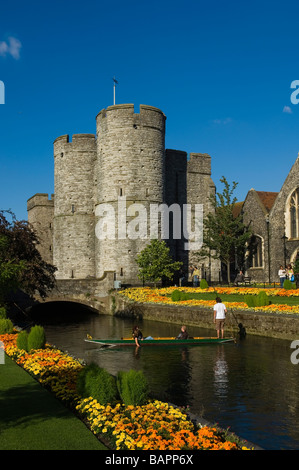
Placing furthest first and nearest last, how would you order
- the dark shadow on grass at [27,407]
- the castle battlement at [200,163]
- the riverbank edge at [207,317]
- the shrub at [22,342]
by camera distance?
1. the castle battlement at [200,163]
2. the riverbank edge at [207,317]
3. the shrub at [22,342]
4. the dark shadow on grass at [27,407]

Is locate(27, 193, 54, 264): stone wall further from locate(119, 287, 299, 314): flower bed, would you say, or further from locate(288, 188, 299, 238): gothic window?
locate(288, 188, 299, 238): gothic window

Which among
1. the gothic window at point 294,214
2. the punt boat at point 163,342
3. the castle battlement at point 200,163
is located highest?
the castle battlement at point 200,163

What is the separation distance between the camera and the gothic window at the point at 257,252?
4525 cm

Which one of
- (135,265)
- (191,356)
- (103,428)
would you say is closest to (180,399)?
(103,428)

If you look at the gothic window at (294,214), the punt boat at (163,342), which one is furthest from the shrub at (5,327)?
the gothic window at (294,214)

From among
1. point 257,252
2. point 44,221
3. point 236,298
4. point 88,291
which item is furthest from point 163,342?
point 44,221

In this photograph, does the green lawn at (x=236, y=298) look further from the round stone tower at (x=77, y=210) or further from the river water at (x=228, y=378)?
the round stone tower at (x=77, y=210)

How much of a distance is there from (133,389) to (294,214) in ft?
115

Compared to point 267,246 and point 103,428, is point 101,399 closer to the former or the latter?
point 103,428

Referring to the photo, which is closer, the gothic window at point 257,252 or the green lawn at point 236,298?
→ the green lawn at point 236,298

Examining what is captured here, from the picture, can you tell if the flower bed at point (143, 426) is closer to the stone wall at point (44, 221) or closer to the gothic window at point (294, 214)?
the gothic window at point (294, 214)

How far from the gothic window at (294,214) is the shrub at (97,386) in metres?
34.4

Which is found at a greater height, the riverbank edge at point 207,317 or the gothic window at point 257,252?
the gothic window at point 257,252

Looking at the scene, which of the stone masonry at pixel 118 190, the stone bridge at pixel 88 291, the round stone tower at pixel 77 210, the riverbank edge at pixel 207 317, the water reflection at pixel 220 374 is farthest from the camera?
the round stone tower at pixel 77 210
